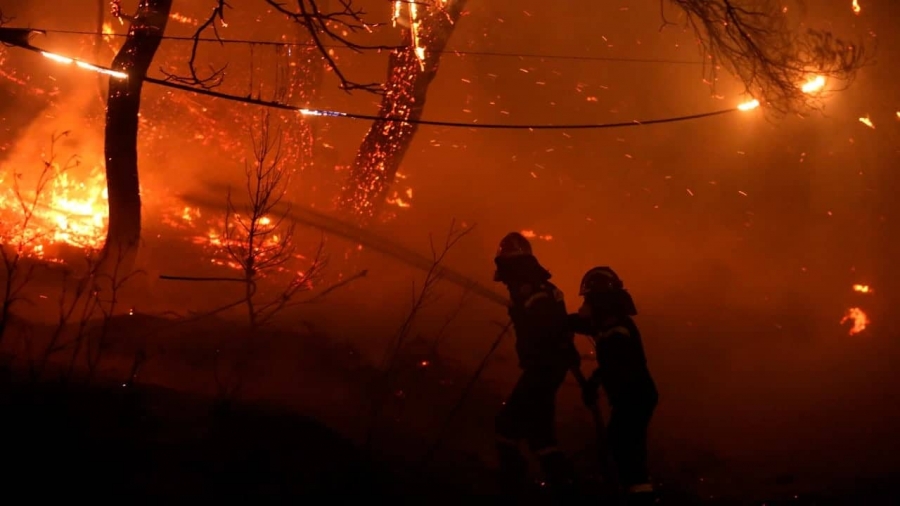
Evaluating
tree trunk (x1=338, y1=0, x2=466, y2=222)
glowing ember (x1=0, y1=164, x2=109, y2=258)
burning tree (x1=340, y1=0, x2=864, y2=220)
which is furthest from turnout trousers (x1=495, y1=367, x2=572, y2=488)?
glowing ember (x1=0, y1=164, x2=109, y2=258)

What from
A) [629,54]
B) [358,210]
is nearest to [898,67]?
[629,54]

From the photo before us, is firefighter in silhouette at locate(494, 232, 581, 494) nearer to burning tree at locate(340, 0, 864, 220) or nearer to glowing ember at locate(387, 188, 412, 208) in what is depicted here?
burning tree at locate(340, 0, 864, 220)

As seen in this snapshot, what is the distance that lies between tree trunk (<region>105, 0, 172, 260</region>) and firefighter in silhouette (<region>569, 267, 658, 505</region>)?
199 inches

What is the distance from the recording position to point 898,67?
1417cm

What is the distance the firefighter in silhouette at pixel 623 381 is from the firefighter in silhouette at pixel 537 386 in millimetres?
282

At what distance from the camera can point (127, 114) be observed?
24.7 ft

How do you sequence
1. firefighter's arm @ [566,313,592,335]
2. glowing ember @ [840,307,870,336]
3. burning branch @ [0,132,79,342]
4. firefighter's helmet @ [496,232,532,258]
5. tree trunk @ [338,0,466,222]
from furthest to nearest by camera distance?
glowing ember @ [840,307,870,336] < tree trunk @ [338,0,466,222] < burning branch @ [0,132,79,342] < firefighter's helmet @ [496,232,532,258] < firefighter's arm @ [566,313,592,335]

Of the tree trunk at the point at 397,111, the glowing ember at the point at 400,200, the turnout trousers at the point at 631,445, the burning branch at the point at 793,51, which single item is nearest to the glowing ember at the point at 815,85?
the burning branch at the point at 793,51

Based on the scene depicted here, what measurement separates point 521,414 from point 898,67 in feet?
43.6

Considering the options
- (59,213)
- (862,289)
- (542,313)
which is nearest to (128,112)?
(59,213)

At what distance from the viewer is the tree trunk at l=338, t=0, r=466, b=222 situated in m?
10.2

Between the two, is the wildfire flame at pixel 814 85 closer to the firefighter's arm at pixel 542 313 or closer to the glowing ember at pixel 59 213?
the firefighter's arm at pixel 542 313

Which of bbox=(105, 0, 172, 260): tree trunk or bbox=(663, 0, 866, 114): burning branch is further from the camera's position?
bbox=(663, 0, 866, 114): burning branch

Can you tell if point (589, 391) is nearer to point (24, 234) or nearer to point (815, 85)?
point (24, 234)
